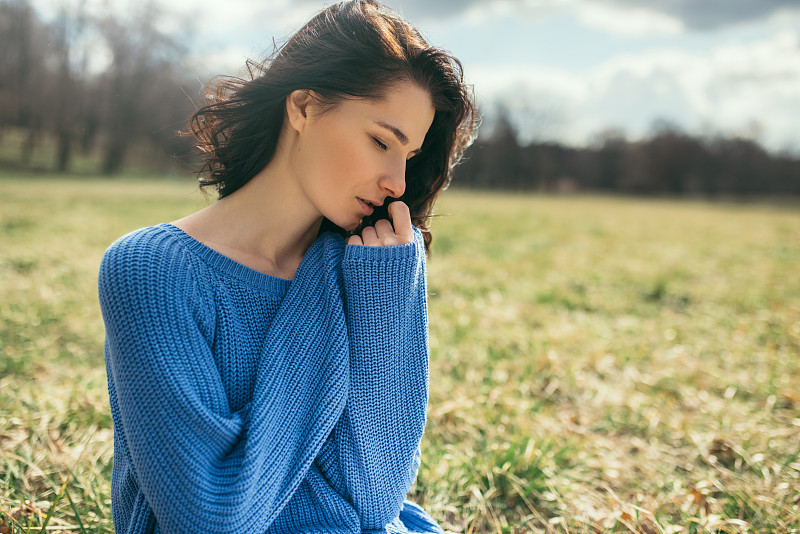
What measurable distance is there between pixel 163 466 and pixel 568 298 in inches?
214

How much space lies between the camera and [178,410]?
1.24m

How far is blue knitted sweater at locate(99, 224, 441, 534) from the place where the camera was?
4.13 feet

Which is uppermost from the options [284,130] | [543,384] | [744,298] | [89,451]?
[284,130]

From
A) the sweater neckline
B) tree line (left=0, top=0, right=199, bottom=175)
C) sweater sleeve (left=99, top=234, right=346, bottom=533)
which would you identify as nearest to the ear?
the sweater neckline

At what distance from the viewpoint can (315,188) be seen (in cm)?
169

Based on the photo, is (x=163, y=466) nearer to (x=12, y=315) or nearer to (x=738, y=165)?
(x=12, y=315)

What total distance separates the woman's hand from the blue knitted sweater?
0.07m

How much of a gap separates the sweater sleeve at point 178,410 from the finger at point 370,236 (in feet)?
1.73

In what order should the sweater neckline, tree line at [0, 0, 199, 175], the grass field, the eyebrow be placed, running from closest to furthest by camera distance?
the sweater neckline, the eyebrow, the grass field, tree line at [0, 0, 199, 175]

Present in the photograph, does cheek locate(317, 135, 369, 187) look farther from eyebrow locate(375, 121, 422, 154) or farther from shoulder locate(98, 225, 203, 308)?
shoulder locate(98, 225, 203, 308)

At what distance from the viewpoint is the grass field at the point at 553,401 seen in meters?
2.34

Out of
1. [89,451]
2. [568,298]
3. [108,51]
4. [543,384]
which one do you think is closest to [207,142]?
[89,451]

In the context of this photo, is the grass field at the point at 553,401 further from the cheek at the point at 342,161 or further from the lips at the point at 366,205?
the cheek at the point at 342,161

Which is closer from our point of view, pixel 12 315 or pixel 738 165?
pixel 12 315
